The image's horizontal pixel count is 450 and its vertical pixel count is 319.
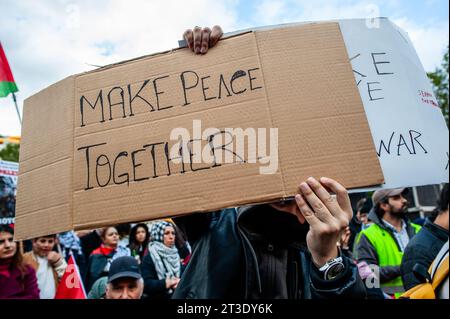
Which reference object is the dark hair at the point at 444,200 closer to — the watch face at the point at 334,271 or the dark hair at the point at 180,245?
the watch face at the point at 334,271

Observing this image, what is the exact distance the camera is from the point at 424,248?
244cm

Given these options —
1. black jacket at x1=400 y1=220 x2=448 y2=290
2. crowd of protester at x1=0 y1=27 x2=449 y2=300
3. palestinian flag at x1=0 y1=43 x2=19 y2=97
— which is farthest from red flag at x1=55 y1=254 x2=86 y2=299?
black jacket at x1=400 y1=220 x2=448 y2=290

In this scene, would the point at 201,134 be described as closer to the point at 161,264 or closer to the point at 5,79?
the point at 5,79

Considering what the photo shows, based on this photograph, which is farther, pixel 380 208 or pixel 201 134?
pixel 380 208

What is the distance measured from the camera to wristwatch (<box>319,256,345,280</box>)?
135cm

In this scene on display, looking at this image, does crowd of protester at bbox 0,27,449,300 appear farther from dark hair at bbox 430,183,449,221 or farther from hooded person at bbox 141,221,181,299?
hooded person at bbox 141,221,181,299

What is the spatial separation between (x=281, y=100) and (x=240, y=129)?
182 mm

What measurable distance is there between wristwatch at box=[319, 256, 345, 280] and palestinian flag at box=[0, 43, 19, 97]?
302 cm

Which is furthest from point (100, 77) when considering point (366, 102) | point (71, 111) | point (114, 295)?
point (114, 295)

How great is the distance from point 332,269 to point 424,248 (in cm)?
141

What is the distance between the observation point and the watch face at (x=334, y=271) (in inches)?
53.2

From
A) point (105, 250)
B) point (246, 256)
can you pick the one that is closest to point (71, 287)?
point (105, 250)

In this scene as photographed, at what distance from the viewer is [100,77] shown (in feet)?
5.11

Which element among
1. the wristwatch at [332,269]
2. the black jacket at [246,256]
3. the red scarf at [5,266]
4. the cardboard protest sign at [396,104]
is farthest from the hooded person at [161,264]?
the cardboard protest sign at [396,104]
